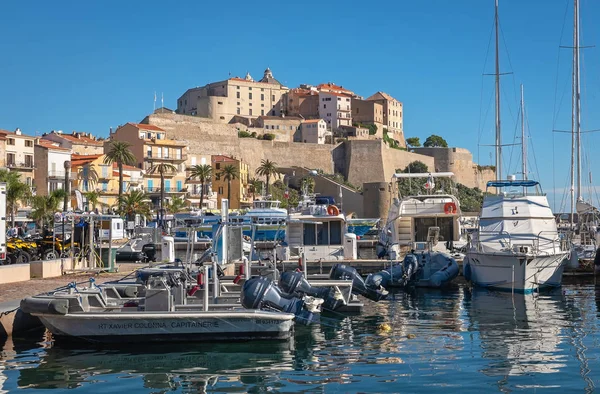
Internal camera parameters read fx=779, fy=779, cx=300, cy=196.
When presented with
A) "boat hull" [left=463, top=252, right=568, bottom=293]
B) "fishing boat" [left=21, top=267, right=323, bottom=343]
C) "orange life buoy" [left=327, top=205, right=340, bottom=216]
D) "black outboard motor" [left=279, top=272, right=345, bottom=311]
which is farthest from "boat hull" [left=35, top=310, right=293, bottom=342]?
"orange life buoy" [left=327, top=205, right=340, bottom=216]

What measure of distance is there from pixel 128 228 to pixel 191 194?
2594 centimetres

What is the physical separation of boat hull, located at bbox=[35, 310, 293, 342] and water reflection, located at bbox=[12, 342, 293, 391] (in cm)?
20

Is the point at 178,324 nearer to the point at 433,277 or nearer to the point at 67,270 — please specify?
the point at 67,270

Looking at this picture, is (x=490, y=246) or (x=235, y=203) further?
(x=235, y=203)

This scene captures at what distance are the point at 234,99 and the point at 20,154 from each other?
61825mm

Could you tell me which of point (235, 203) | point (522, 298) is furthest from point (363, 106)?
point (522, 298)

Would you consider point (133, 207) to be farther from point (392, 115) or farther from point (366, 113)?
point (392, 115)

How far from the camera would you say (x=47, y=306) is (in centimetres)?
1402

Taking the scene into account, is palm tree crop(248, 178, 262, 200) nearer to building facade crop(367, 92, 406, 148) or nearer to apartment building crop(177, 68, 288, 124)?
apartment building crop(177, 68, 288, 124)

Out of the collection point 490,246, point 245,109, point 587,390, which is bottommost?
point 587,390

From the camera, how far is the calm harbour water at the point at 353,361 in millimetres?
11508

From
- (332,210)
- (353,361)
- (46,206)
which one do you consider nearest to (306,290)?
(353,361)

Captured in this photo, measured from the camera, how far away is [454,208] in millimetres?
30828

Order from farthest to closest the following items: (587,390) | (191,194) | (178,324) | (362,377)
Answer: (191,194) → (178,324) → (362,377) → (587,390)
